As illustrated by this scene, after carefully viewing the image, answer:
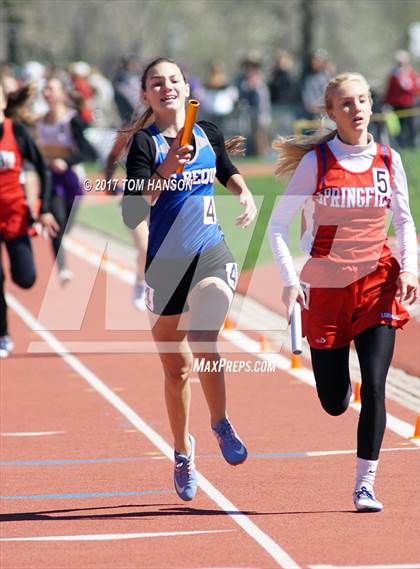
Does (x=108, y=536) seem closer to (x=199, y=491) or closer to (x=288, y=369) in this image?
(x=199, y=491)

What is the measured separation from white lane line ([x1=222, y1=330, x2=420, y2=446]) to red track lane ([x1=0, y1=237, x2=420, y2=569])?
4.3 inches

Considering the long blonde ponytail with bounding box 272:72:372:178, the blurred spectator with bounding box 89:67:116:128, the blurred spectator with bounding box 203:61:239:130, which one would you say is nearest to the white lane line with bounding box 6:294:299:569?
the long blonde ponytail with bounding box 272:72:372:178

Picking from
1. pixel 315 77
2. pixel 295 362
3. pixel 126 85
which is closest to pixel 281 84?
pixel 315 77

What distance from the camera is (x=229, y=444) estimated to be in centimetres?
816

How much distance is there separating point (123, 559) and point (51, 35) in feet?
167

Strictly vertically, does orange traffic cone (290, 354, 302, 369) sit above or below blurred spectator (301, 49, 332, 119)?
above

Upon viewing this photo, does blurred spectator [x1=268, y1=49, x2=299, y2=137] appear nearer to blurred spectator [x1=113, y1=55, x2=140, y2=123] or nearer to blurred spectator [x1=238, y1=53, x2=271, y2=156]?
blurred spectator [x1=238, y1=53, x2=271, y2=156]

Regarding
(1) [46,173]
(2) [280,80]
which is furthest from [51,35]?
(1) [46,173]

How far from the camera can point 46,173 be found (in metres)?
13.2

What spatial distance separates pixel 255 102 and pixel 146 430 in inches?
910

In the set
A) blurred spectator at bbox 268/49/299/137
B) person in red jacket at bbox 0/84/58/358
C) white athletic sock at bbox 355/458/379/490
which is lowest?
blurred spectator at bbox 268/49/299/137

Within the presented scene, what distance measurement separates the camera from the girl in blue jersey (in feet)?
25.6

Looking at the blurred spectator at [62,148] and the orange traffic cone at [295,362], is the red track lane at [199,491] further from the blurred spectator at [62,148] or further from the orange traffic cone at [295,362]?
the blurred spectator at [62,148]

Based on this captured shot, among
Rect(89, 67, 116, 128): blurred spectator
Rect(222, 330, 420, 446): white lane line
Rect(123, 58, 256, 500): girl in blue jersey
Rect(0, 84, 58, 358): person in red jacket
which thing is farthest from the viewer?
Rect(89, 67, 116, 128): blurred spectator
